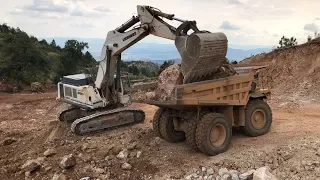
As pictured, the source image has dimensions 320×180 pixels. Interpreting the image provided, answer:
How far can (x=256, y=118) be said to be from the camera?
9562 mm

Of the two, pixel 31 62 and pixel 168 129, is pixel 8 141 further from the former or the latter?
pixel 31 62

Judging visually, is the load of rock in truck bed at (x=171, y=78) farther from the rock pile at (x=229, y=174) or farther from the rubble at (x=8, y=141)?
the rubble at (x=8, y=141)

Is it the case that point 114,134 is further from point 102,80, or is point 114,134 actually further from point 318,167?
point 318,167

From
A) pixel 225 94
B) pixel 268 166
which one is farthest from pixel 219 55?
pixel 268 166

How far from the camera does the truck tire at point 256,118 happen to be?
929 centimetres

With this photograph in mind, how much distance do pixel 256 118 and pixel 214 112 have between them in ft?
5.01

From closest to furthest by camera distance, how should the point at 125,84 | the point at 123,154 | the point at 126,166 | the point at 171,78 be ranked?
the point at 126,166 < the point at 171,78 < the point at 123,154 < the point at 125,84

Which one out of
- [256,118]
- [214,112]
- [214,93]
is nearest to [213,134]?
[214,112]

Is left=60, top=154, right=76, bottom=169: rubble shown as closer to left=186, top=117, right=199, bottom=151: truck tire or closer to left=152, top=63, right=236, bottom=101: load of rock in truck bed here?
left=152, top=63, right=236, bottom=101: load of rock in truck bed

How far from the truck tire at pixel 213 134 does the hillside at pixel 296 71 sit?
6.24m

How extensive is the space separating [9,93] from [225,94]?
43.1ft

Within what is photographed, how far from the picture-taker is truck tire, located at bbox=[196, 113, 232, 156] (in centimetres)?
815

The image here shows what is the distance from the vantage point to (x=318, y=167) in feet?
24.3

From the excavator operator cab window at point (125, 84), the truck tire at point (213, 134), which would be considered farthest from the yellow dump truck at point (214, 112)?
the excavator operator cab window at point (125, 84)
